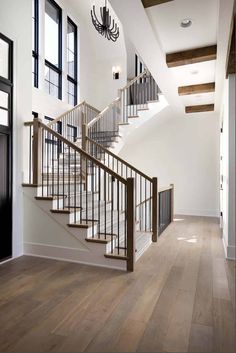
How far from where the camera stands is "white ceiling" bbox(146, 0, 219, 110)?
Result: 8.62 feet

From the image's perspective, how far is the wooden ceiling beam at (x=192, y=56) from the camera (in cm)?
348

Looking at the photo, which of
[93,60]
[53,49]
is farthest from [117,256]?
[93,60]

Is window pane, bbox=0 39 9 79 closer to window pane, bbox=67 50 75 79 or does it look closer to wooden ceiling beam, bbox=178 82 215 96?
wooden ceiling beam, bbox=178 82 215 96

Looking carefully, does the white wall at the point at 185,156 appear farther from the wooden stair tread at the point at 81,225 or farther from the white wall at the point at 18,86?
the wooden stair tread at the point at 81,225

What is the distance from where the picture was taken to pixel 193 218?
6.64 m

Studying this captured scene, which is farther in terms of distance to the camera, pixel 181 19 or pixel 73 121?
pixel 73 121

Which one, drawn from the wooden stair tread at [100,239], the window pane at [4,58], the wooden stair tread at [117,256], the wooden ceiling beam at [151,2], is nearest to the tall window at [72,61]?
the window pane at [4,58]

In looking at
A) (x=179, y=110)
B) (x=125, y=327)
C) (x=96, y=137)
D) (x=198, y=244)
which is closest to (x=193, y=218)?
(x=198, y=244)

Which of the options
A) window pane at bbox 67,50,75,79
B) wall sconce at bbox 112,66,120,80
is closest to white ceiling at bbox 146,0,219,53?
window pane at bbox 67,50,75,79

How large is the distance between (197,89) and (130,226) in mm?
3367

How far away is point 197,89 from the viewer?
16.2 ft

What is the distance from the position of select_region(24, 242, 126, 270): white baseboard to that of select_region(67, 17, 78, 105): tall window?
546cm

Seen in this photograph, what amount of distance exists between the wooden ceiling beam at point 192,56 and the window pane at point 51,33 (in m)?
4.45

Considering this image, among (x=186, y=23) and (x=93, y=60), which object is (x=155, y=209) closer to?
(x=186, y=23)
